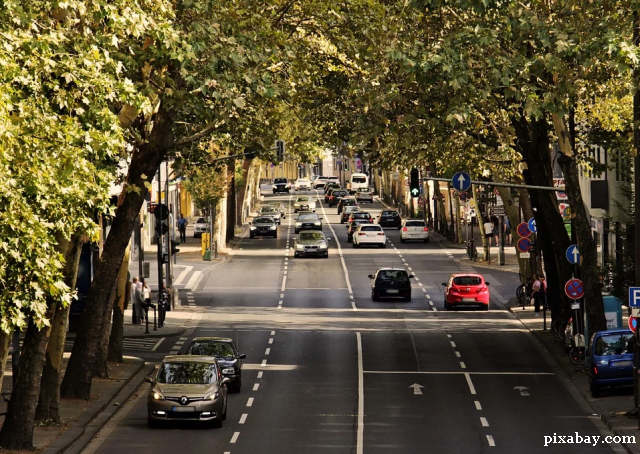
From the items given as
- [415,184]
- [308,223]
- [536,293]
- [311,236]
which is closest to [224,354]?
[415,184]

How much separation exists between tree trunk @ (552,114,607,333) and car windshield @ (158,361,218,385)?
34.9ft

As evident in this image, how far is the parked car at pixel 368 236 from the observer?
3100 inches

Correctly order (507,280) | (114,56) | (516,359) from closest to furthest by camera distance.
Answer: (114,56)
(516,359)
(507,280)

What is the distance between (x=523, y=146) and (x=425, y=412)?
11.7m

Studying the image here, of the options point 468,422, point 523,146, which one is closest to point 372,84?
point 468,422

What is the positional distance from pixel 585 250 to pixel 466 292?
1714 cm

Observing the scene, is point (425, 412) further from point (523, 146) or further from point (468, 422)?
point (523, 146)

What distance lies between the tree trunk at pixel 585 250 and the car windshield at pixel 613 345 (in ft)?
9.87

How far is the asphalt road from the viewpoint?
2448 cm

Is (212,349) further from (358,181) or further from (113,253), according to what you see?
(358,181)

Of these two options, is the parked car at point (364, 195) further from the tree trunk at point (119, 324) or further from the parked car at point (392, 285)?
the tree trunk at point (119, 324)

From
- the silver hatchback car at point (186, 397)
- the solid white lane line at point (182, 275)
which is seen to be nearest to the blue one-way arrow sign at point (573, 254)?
the silver hatchback car at point (186, 397)

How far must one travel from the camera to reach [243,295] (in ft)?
180

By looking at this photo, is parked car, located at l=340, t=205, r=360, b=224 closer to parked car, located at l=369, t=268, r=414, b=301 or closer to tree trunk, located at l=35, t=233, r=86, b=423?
parked car, located at l=369, t=268, r=414, b=301
